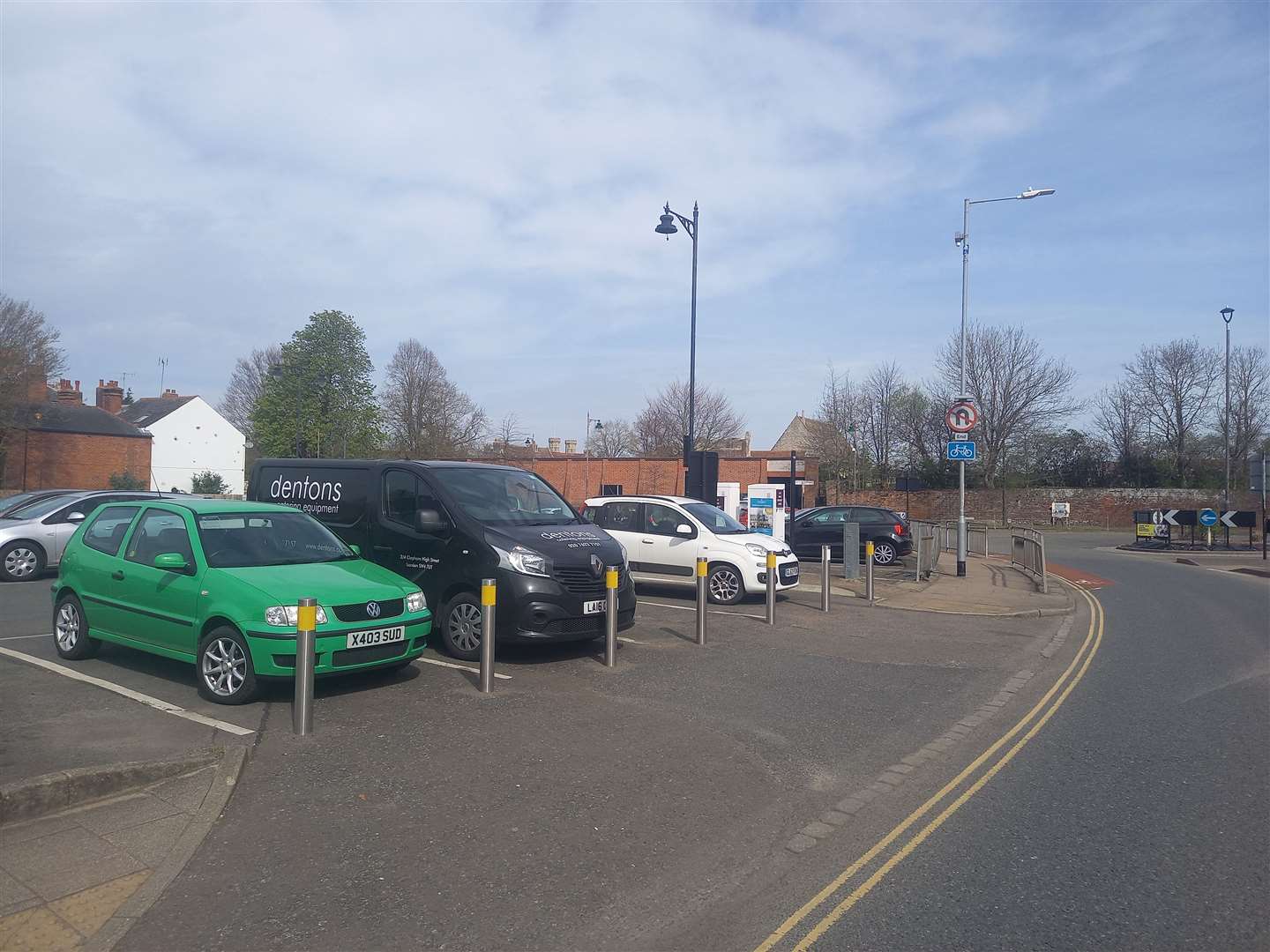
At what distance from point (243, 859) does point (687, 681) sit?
4945mm

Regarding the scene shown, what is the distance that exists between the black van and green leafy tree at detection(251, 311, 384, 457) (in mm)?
33597

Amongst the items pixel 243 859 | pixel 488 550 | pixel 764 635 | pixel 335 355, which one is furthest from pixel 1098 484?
pixel 243 859

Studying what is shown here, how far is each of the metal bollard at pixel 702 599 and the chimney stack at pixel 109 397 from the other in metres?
54.9

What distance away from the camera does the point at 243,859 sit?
446 centimetres

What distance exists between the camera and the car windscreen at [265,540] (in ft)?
25.3

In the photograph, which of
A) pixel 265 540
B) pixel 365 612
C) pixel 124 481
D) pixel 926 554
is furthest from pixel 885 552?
pixel 124 481

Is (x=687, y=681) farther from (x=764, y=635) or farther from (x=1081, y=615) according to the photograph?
(x=1081, y=615)

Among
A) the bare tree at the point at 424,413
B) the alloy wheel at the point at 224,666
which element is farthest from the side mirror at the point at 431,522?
the bare tree at the point at 424,413

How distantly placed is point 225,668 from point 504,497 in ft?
12.1

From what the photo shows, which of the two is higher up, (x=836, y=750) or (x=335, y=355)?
(x=335, y=355)

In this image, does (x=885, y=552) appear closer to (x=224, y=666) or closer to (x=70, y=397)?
(x=224, y=666)

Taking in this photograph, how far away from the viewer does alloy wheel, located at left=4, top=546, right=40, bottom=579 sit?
1503 centimetres

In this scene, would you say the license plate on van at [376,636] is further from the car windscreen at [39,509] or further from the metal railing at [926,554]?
the metal railing at [926,554]

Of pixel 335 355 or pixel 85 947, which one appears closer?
pixel 85 947
